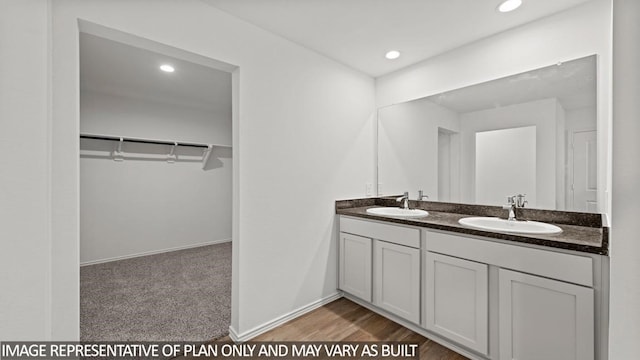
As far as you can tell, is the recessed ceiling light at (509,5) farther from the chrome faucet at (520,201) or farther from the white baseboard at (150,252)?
the white baseboard at (150,252)

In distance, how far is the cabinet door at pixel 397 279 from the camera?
6.48 ft

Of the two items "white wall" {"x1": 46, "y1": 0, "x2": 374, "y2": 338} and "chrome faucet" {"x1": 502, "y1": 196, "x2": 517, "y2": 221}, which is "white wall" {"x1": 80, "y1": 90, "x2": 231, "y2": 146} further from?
"chrome faucet" {"x1": 502, "y1": 196, "x2": 517, "y2": 221}

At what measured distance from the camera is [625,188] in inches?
24.8

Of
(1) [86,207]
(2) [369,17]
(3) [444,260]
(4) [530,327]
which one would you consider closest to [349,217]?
(3) [444,260]

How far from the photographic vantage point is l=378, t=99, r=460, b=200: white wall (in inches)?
99.3

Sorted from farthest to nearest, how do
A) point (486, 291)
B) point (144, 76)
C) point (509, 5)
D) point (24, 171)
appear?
point (144, 76)
point (509, 5)
point (486, 291)
point (24, 171)

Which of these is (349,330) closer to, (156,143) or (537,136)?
(537,136)

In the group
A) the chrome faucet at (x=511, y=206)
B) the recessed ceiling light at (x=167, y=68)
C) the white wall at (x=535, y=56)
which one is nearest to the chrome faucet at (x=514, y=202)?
the chrome faucet at (x=511, y=206)

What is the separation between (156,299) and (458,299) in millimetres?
2597

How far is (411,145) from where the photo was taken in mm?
2729

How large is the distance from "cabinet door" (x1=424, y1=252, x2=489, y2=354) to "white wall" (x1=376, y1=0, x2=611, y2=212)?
0.83 m

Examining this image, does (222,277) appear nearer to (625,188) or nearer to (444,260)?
(444,260)

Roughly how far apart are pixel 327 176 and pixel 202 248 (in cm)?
286

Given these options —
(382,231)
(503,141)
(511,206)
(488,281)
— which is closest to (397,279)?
(382,231)
